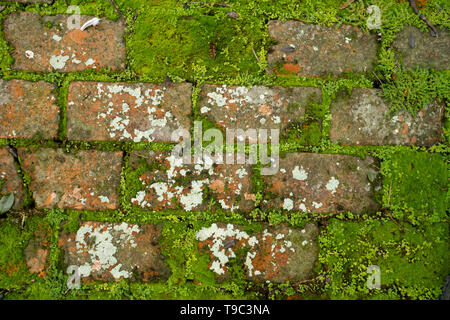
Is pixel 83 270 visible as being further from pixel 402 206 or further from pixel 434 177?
pixel 434 177

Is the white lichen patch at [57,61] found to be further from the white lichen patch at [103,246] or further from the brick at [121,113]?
the white lichen patch at [103,246]

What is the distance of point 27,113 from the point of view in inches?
89.7

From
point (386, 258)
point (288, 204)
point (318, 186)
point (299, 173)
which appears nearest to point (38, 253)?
→ point (288, 204)

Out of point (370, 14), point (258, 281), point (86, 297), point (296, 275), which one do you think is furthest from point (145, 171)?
point (370, 14)

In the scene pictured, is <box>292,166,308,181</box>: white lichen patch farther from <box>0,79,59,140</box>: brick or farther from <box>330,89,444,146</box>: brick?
<box>0,79,59,140</box>: brick

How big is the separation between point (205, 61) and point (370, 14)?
1284mm

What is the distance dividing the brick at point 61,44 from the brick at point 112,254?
1175 millimetres

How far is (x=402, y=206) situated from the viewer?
232 cm

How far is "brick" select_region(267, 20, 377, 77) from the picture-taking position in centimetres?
237

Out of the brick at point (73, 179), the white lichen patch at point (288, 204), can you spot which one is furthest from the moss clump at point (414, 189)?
the brick at point (73, 179)

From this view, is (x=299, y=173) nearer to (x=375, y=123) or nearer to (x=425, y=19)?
(x=375, y=123)

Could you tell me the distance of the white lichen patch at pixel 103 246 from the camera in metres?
2.23

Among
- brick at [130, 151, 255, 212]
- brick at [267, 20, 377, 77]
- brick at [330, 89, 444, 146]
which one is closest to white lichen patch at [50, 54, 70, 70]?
brick at [130, 151, 255, 212]

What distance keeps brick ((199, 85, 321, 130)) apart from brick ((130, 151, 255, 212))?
1.11 ft
